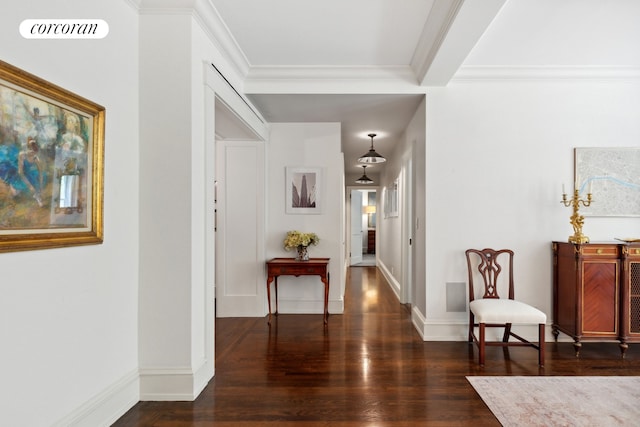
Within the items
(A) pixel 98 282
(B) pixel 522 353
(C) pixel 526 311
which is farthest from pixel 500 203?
(A) pixel 98 282

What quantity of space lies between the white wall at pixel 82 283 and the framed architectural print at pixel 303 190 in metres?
2.64

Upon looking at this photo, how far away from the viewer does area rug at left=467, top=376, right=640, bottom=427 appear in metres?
2.28

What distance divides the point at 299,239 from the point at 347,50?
2.35 meters

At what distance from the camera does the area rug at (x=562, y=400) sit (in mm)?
2277

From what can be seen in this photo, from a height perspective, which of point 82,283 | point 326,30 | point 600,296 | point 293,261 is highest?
point 326,30

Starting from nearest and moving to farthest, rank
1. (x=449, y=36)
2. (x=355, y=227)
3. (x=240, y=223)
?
(x=449, y=36) < (x=240, y=223) < (x=355, y=227)

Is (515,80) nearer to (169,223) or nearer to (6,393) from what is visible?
(169,223)

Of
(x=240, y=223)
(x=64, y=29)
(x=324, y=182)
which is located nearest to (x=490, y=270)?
(x=324, y=182)

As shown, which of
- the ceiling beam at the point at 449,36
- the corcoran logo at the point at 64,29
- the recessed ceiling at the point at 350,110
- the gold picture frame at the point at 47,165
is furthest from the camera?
the recessed ceiling at the point at 350,110

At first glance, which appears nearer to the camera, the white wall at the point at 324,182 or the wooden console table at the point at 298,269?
the wooden console table at the point at 298,269

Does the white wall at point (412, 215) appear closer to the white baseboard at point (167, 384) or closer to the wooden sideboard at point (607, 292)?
the wooden sideboard at point (607, 292)

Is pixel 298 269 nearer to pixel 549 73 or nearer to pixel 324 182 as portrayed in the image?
pixel 324 182

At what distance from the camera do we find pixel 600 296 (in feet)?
10.9

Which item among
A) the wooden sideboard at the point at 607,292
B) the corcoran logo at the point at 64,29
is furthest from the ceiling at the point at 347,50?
the wooden sideboard at the point at 607,292
